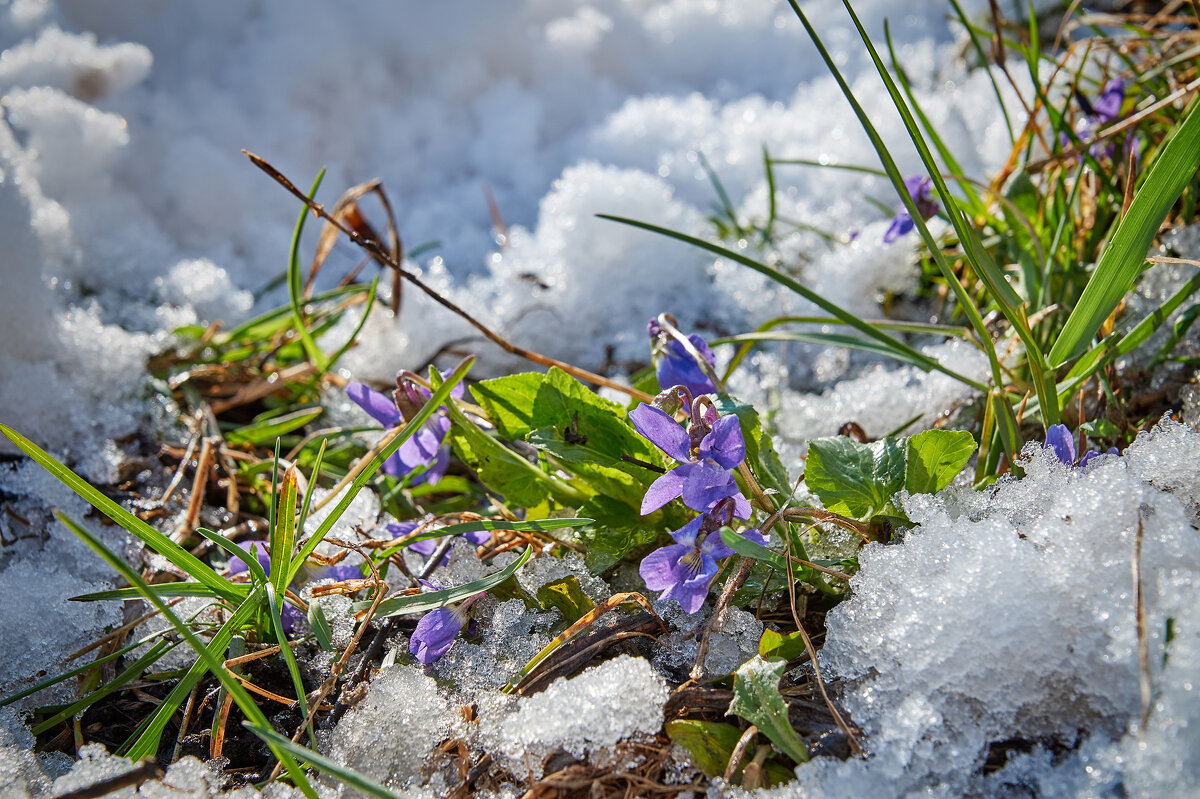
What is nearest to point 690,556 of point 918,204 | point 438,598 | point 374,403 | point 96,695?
point 438,598

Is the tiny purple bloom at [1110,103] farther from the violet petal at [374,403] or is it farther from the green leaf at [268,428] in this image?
the green leaf at [268,428]

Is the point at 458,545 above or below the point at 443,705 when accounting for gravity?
above

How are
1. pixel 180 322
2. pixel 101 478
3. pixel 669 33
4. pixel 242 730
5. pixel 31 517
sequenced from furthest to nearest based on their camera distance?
pixel 669 33, pixel 180 322, pixel 101 478, pixel 31 517, pixel 242 730

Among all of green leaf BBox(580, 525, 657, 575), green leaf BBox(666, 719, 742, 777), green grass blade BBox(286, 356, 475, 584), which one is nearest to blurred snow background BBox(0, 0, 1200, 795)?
green leaf BBox(666, 719, 742, 777)

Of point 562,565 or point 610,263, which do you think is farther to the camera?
point 610,263

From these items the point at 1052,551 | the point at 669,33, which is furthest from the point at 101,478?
the point at 669,33

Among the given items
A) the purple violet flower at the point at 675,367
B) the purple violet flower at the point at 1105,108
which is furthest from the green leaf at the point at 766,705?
the purple violet flower at the point at 1105,108

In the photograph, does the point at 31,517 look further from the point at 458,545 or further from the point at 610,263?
the point at 610,263

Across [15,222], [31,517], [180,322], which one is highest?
[15,222]
